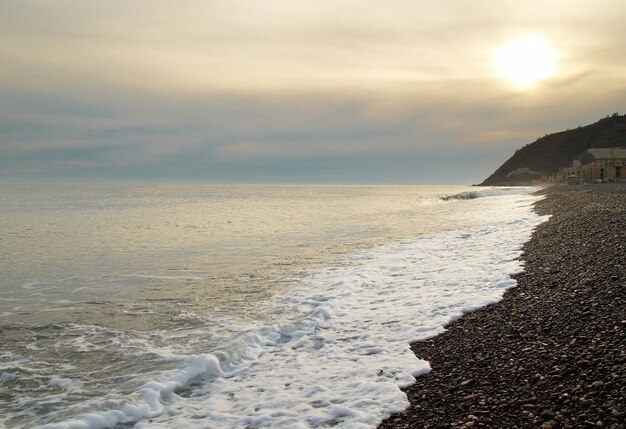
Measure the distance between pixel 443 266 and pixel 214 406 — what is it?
12.4m

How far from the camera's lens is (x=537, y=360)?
277 inches

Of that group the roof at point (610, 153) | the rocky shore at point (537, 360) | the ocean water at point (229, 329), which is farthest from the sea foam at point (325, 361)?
the roof at point (610, 153)

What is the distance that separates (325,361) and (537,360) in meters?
3.94

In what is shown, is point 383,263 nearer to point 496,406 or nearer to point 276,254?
point 276,254

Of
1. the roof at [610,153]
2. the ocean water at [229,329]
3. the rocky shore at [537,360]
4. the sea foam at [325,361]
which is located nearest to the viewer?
the rocky shore at [537,360]

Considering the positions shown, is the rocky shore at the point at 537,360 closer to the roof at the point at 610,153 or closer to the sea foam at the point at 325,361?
the sea foam at the point at 325,361

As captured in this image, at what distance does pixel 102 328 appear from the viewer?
11.8 meters

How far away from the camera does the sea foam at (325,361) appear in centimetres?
702

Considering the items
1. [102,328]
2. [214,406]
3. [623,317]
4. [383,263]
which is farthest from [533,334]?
[383,263]

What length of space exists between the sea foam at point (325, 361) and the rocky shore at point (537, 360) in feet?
1.67

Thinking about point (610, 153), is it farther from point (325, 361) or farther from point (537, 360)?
point (325, 361)

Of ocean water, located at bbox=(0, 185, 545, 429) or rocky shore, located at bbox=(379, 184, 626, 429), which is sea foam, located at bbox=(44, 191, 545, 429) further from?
rocky shore, located at bbox=(379, 184, 626, 429)

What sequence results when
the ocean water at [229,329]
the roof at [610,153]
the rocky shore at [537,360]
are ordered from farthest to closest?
1. the roof at [610,153]
2. the ocean water at [229,329]
3. the rocky shore at [537,360]

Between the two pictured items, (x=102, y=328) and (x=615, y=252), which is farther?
(x=615, y=252)
